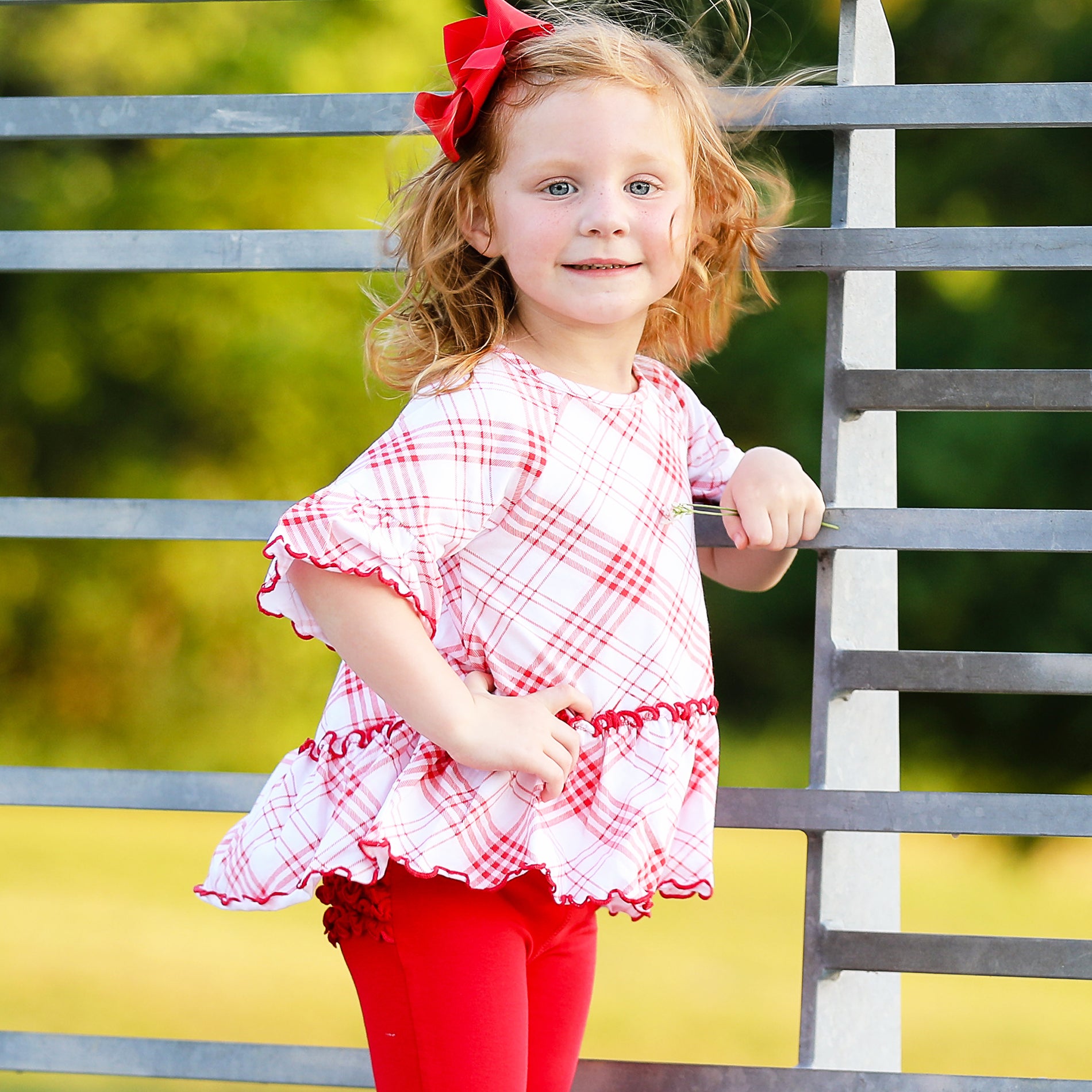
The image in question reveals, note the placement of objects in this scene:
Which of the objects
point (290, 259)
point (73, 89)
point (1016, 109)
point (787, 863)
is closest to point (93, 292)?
point (73, 89)

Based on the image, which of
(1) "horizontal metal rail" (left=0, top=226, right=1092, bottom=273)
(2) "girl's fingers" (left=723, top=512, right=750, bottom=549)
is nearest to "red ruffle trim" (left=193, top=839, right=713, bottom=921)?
(2) "girl's fingers" (left=723, top=512, right=750, bottom=549)

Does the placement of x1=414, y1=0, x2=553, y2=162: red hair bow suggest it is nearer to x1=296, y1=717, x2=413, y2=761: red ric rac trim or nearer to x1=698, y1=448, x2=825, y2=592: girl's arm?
x1=698, y1=448, x2=825, y2=592: girl's arm

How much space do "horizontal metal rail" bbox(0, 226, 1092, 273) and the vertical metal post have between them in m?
0.05

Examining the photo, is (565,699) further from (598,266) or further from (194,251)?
(194,251)

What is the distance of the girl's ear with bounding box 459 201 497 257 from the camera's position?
1.17 meters

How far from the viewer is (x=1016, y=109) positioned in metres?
1.21

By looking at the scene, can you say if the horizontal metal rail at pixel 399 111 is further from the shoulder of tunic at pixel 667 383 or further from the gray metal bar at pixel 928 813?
the gray metal bar at pixel 928 813

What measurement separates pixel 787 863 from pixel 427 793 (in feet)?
13.1

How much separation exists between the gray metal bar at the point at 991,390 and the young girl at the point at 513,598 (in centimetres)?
14

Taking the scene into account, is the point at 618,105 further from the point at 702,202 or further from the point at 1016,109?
the point at 1016,109

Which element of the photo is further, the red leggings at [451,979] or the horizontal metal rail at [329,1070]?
the horizontal metal rail at [329,1070]

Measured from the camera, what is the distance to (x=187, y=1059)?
4.25 ft

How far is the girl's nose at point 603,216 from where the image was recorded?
1.08 meters

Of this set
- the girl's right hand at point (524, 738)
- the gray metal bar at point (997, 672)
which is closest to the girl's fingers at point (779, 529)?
the gray metal bar at point (997, 672)
